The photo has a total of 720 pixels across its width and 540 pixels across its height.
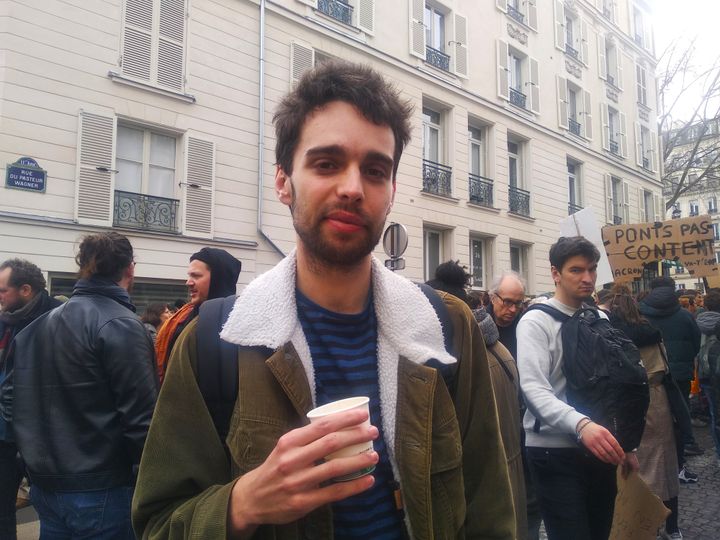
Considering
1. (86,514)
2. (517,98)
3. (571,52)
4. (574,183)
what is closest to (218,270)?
(86,514)

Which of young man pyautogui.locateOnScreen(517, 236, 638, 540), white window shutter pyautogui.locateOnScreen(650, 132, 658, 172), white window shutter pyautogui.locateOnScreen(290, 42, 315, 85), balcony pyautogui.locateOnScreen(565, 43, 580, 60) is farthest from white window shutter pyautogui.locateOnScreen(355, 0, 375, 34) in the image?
white window shutter pyautogui.locateOnScreen(650, 132, 658, 172)

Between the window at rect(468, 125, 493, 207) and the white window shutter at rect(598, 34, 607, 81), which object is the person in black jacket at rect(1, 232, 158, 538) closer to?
the window at rect(468, 125, 493, 207)

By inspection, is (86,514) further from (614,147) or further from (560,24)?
(614,147)

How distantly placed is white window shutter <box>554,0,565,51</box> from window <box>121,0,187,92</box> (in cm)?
1383

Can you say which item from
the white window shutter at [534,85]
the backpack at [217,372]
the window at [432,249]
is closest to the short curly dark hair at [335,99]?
the backpack at [217,372]

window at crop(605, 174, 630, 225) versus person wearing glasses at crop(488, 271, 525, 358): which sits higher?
window at crop(605, 174, 630, 225)

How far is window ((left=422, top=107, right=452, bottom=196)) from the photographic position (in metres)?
14.5

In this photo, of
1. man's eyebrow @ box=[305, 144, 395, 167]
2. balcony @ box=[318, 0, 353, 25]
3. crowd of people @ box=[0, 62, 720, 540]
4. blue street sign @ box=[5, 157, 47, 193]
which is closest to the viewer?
crowd of people @ box=[0, 62, 720, 540]

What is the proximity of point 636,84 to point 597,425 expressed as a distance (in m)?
25.2

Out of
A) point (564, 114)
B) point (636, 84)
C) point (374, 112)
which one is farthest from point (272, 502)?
point (636, 84)

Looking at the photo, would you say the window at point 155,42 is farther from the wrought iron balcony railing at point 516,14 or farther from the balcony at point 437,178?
the wrought iron balcony railing at point 516,14

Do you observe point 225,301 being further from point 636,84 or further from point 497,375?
point 636,84

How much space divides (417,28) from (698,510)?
13.0 metres

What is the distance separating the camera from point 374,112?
1.45 meters
